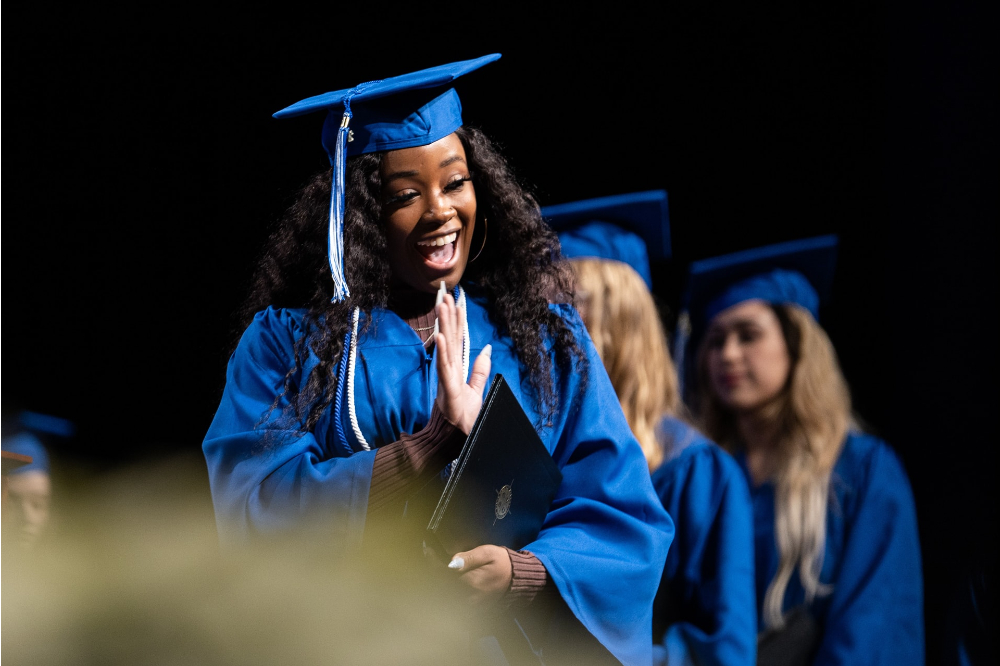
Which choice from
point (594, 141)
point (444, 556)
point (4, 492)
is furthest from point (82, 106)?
point (444, 556)

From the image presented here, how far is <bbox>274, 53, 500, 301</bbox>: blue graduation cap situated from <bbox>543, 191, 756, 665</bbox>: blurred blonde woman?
0.54 meters

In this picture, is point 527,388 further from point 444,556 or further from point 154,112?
point 154,112

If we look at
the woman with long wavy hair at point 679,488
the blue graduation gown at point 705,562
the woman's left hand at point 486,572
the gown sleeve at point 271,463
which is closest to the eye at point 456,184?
the gown sleeve at point 271,463

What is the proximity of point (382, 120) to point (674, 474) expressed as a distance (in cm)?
119

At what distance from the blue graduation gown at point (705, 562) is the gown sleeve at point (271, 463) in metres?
1.00

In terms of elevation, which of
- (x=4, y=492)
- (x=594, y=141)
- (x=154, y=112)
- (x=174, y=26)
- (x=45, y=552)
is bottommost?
(x=45, y=552)

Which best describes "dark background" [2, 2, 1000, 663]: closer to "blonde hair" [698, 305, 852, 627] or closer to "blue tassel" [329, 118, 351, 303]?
"blonde hair" [698, 305, 852, 627]

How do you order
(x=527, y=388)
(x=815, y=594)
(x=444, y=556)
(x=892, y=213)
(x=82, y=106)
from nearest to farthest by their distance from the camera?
(x=444, y=556) → (x=527, y=388) → (x=82, y=106) → (x=815, y=594) → (x=892, y=213)

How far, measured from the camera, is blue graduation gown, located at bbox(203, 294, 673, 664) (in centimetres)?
166

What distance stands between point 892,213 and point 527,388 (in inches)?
58.3

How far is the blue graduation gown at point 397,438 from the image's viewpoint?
1660 millimetres

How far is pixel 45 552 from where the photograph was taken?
7.87 feet

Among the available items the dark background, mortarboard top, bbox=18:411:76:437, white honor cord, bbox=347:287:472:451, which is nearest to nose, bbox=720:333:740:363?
the dark background

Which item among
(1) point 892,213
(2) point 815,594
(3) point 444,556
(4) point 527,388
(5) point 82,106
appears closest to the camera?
(3) point 444,556
